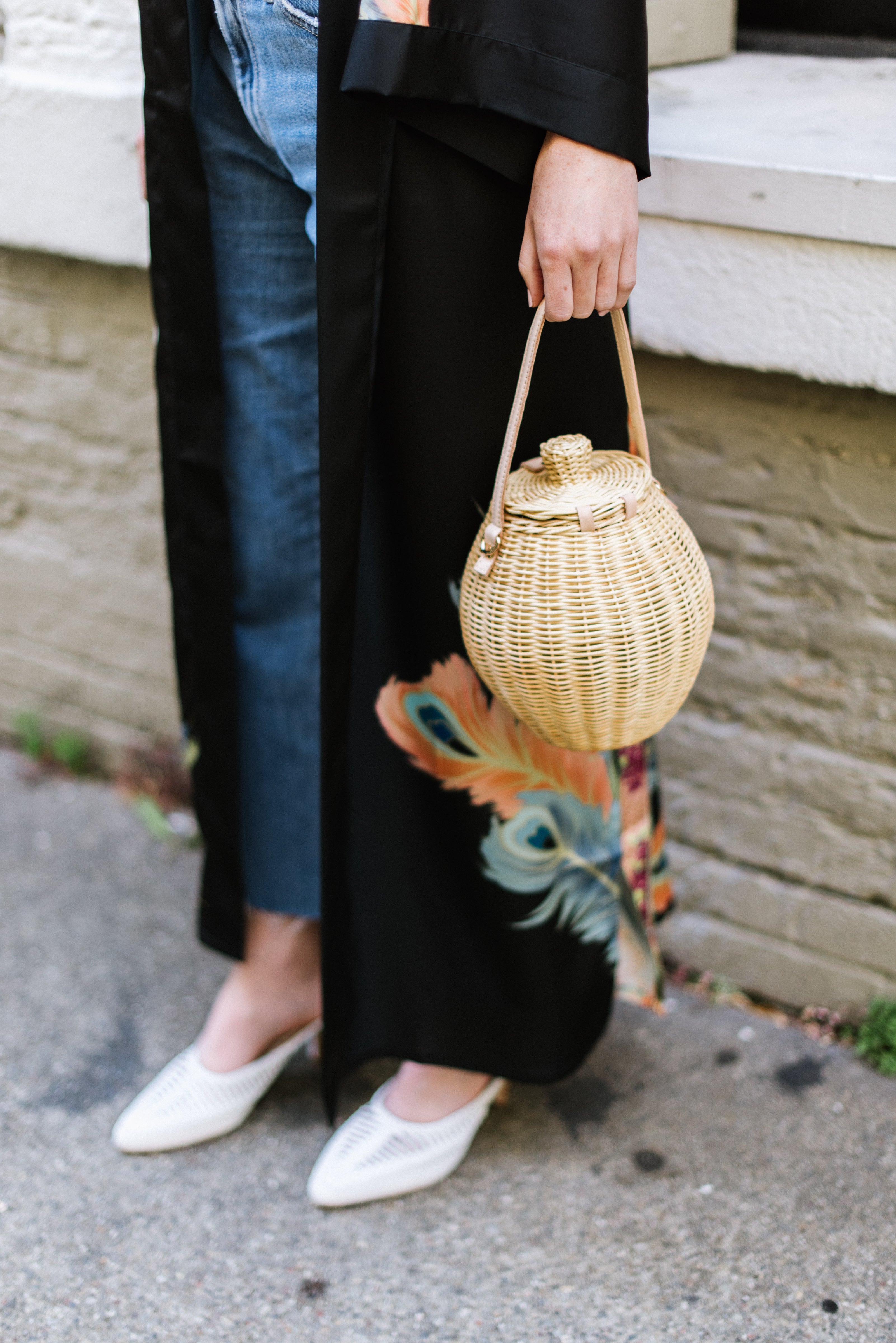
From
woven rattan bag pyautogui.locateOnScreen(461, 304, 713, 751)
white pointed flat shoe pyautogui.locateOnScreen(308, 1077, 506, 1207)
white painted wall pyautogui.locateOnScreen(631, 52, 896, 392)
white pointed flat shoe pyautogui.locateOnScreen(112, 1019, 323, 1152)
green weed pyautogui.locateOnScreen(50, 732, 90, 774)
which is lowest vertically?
green weed pyautogui.locateOnScreen(50, 732, 90, 774)

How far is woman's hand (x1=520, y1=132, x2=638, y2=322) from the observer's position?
3.23ft

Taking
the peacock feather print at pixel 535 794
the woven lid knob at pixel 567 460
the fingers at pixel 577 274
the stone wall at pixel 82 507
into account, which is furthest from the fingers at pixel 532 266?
the stone wall at pixel 82 507

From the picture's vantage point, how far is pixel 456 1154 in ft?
4.79

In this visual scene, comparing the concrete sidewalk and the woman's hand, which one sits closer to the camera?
the woman's hand

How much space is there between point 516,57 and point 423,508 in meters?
0.43

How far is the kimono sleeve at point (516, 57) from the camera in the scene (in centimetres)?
96

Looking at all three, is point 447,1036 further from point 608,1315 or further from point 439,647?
point 439,647

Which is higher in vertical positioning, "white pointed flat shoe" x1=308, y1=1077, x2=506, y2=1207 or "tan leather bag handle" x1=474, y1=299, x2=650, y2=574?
"tan leather bag handle" x1=474, y1=299, x2=650, y2=574

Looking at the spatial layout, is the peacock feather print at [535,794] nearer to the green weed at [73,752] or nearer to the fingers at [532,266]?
the fingers at [532,266]

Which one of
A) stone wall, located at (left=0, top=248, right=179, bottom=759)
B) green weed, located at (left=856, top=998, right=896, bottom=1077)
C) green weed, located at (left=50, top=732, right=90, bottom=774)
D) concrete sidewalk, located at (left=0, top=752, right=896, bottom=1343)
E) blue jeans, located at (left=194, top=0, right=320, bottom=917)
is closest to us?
blue jeans, located at (left=194, top=0, right=320, bottom=917)

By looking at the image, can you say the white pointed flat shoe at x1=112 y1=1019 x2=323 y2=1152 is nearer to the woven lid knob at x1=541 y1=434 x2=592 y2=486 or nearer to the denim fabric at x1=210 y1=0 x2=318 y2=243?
the woven lid knob at x1=541 y1=434 x2=592 y2=486

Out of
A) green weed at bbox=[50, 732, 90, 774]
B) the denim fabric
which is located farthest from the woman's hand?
green weed at bbox=[50, 732, 90, 774]

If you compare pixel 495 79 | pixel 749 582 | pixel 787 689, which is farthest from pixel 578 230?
pixel 787 689

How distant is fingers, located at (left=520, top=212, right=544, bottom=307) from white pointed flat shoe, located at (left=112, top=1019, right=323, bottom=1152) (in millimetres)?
1048
